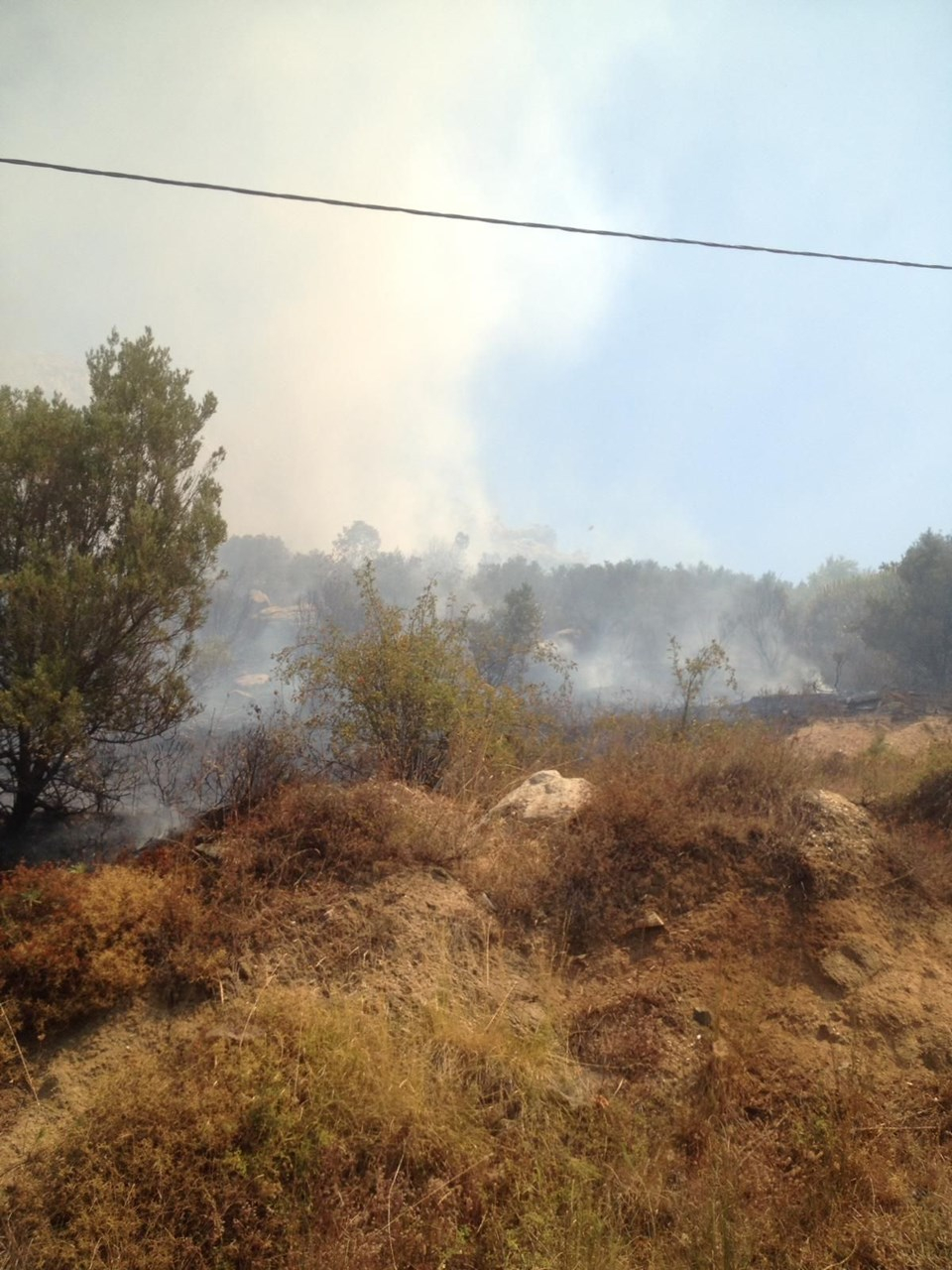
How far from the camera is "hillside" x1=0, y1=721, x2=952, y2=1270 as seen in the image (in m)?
3.14

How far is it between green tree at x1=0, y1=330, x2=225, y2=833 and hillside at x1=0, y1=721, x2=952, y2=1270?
13.8ft

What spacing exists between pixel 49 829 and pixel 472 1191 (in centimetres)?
805

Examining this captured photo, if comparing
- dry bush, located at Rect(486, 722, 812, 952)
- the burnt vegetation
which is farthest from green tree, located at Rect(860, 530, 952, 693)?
dry bush, located at Rect(486, 722, 812, 952)

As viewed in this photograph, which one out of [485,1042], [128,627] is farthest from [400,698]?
[485,1042]

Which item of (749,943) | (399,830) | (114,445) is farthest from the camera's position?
(114,445)

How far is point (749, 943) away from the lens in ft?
16.8

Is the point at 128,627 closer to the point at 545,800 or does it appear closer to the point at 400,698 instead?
the point at 400,698

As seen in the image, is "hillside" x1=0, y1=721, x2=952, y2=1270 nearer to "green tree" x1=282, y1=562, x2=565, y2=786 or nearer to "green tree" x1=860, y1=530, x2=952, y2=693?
"green tree" x1=282, y1=562, x2=565, y2=786

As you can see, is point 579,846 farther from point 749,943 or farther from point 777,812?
point 777,812

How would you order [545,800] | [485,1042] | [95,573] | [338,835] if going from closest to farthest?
1. [485,1042]
2. [338,835]
3. [545,800]
4. [95,573]

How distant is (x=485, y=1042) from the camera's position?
4.12 metres

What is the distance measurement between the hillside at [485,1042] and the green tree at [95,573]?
4.22 m

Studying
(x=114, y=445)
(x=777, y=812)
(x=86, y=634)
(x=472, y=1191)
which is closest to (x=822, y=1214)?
(x=472, y=1191)

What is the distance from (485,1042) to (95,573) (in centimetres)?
753
